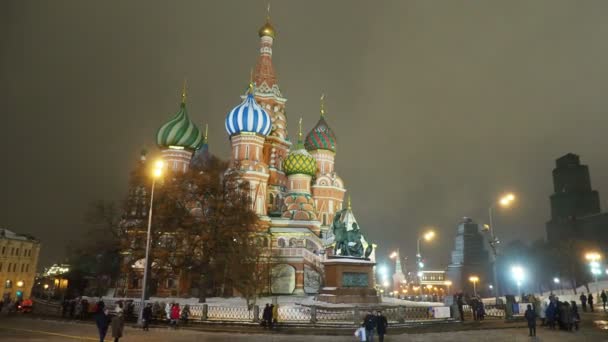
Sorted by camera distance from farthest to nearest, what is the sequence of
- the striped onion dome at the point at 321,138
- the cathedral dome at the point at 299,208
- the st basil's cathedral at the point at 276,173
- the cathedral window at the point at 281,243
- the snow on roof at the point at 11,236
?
the snow on roof at the point at 11,236 → the striped onion dome at the point at 321,138 → the cathedral dome at the point at 299,208 → the cathedral window at the point at 281,243 → the st basil's cathedral at the point at 276,173

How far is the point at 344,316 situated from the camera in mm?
22094

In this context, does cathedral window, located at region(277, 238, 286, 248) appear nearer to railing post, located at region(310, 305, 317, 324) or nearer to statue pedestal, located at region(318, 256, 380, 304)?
Answer: statue pedestal, located at region(318, 256, 380, 304)

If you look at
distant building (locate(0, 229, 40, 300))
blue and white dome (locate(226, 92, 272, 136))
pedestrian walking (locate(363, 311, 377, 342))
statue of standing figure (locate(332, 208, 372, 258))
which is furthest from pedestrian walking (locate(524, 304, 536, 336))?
distant building (locate(0, 229, 40, 300))

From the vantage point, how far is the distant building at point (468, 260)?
117 meters

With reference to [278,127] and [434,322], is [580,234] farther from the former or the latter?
[434,322]

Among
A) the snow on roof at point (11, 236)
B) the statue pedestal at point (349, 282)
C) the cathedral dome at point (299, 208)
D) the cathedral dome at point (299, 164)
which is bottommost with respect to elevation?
the statue pedestal at point (349, 282)

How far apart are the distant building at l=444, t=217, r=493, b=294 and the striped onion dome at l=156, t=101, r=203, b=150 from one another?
282 ft

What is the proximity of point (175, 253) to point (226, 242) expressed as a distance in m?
4.03

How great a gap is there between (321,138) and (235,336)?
5396 cm

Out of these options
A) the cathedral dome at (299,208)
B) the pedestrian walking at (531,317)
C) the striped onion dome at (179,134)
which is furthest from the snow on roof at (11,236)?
the pedestrian walking at (531,317)

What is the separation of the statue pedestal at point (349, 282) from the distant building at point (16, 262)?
6018cm

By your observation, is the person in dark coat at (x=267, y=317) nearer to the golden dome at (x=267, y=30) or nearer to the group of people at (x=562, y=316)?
the group of people at (x=562, y=316)

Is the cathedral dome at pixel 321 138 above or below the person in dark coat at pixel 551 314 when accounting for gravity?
above

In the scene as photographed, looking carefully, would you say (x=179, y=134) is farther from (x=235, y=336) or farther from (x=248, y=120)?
(x=235, y=336)
